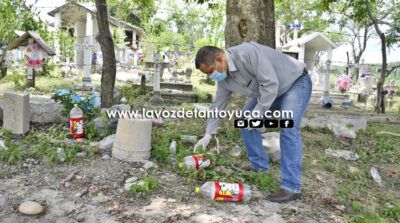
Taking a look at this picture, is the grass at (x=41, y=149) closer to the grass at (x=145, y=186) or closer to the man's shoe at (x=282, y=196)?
the grass at (x=145, y=186)

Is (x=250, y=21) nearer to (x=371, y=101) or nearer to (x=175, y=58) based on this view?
(x=175, y=58)

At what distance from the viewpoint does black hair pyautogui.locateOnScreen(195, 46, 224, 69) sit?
248 centimetres

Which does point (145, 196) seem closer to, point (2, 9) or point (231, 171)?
point (231, 171)

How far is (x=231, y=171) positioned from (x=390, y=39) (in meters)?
11.7

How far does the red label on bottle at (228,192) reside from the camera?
2652mm

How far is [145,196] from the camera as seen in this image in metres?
2.69

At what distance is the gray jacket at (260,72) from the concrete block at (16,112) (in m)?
2.88

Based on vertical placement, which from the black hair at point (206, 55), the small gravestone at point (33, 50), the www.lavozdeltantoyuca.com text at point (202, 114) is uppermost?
the small gravestone at point (33, 50)

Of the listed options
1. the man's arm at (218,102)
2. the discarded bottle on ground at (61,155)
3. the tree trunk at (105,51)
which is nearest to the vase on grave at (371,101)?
the tree trunk at (105,51)

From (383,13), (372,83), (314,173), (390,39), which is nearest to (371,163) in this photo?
(314,173)

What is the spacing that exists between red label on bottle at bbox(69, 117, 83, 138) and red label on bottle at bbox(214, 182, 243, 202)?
2248 millimetres

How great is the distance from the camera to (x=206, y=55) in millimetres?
2484

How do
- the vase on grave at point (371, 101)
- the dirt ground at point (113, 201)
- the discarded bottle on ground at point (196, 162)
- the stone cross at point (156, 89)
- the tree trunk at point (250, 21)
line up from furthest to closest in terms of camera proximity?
the vase on grave at point (371, 101), the stone cross at point (156, 89), the tree trunk at point (250, 21), the discarded bottle on ground at point (196, 162), the dirt ground at point (113, 201)

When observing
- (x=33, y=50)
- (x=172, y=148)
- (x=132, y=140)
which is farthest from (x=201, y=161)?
(x=33, y=50)
